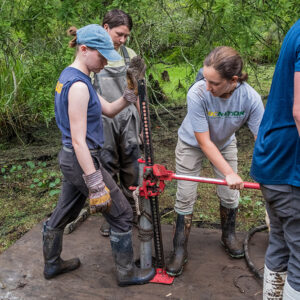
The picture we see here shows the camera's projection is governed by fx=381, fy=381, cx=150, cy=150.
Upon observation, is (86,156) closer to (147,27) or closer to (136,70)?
(136,70)

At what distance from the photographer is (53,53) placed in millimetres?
4594

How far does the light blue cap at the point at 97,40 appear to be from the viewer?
230 cm

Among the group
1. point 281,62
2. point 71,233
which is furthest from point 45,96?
point 281,62

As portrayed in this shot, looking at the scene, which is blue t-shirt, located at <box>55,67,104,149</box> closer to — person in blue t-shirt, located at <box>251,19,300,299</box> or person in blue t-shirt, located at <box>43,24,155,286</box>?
person in blue t-shirt, located at <box>43,24,155,286</box>

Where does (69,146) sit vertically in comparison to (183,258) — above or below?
above

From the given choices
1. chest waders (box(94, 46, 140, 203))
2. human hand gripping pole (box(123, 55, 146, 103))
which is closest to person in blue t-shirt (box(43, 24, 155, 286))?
human hand gripping pole (box(123, 55, 146, 103))

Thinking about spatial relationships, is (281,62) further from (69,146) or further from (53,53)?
(53,53)

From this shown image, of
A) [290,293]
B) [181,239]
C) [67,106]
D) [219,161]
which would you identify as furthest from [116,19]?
[290,293]

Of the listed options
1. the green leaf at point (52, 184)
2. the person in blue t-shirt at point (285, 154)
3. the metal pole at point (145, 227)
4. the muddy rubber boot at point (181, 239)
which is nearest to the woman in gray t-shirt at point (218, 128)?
the muddy rubber boot at point (181, 239)

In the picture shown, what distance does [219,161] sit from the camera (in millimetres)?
2439

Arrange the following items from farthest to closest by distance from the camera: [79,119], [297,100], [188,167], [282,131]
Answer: [188,167]
[79,119]
[282,131]
[297,100]

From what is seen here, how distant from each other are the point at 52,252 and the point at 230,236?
141 cm

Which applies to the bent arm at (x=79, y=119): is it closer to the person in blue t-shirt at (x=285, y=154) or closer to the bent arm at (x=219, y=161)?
the bent arm at (x=219, y=161)

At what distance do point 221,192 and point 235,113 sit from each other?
2.44 ft
